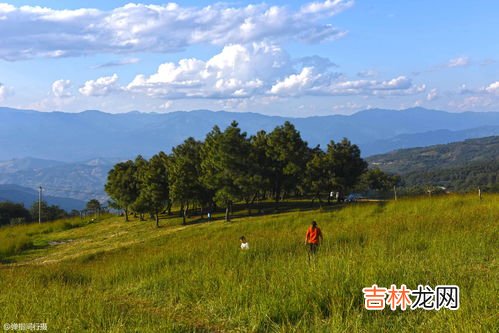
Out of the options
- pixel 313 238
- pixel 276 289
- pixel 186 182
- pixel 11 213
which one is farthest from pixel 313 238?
pixel 11 213

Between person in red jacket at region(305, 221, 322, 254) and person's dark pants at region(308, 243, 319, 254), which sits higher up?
person in red jacket at region(305, 221, 322, 254)

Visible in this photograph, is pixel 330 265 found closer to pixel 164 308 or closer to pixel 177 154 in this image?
pixel 164 308

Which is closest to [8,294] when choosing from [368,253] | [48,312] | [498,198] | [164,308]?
[48,312]

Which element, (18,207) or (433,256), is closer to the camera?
(433,256)

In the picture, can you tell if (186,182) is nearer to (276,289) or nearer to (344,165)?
(344,165)

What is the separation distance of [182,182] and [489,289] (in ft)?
143

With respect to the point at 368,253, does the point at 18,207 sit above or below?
below

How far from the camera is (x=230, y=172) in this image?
4794 centimetres

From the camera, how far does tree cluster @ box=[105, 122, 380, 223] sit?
158ft

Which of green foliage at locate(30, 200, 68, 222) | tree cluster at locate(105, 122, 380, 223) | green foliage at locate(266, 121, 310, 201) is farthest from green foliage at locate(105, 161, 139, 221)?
green foliage at locate(30, 200, 68, 222)

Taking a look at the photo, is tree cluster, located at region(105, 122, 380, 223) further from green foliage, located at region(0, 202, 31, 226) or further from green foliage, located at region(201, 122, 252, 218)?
green foliage, located at region(0, 202, 31, 226)

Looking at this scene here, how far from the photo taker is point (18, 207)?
10969 cm

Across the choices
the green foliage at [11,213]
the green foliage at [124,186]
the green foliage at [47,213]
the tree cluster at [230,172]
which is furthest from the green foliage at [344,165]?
the green foliage at [11,213]

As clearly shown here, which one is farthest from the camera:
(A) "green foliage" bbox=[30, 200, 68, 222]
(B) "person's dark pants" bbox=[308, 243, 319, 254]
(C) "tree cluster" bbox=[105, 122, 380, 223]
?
(A) "green foliage" bbox=[30, 200, 68, 222]
